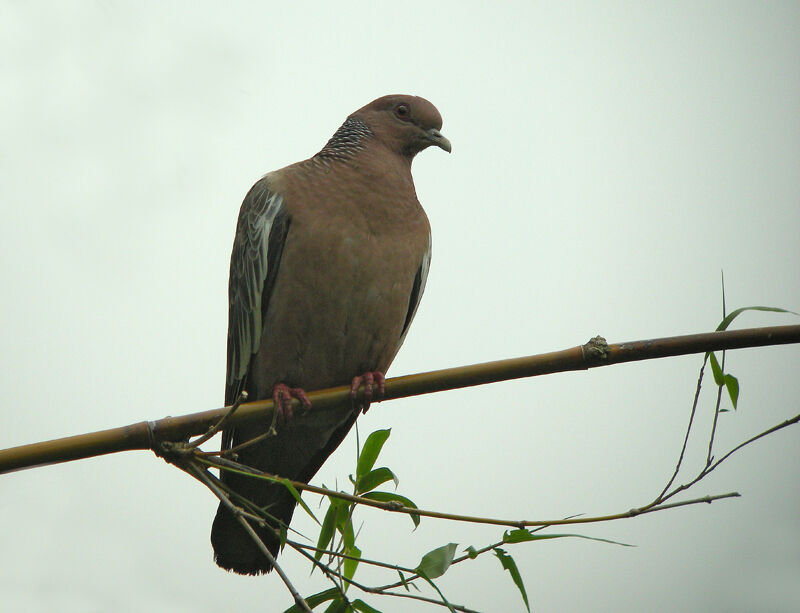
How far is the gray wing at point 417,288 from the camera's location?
4137mm

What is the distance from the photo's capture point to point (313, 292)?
3.71 metres

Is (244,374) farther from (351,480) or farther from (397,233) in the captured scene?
(351,480)

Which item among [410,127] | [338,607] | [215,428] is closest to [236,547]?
[338,607]

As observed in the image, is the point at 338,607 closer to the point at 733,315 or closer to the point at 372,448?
the point at 372,448

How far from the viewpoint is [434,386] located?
2.45 metres

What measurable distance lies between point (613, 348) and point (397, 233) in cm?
175

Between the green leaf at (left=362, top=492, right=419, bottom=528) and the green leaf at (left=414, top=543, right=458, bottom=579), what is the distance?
4.3 inches

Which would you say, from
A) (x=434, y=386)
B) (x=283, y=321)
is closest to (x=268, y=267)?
(x=283, y=321)

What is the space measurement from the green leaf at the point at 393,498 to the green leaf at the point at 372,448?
0.24 feet

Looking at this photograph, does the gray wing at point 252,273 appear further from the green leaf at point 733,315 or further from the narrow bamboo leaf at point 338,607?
the green leaf at point 733,315

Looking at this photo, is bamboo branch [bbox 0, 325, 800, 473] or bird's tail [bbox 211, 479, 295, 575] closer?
bamboo branch [bbox 0, 325, 800, 473]

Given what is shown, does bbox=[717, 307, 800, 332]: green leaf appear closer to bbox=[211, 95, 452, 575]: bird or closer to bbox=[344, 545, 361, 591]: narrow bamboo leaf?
bbox=[344, 545, 361, 591]: narrow bamboo leaf

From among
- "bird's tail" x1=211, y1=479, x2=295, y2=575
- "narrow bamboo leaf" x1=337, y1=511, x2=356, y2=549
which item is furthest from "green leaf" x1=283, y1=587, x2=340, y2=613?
"bird's tail" x1=211, y1=479, x2=295, y2=575

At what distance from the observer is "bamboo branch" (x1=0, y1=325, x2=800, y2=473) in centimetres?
210
